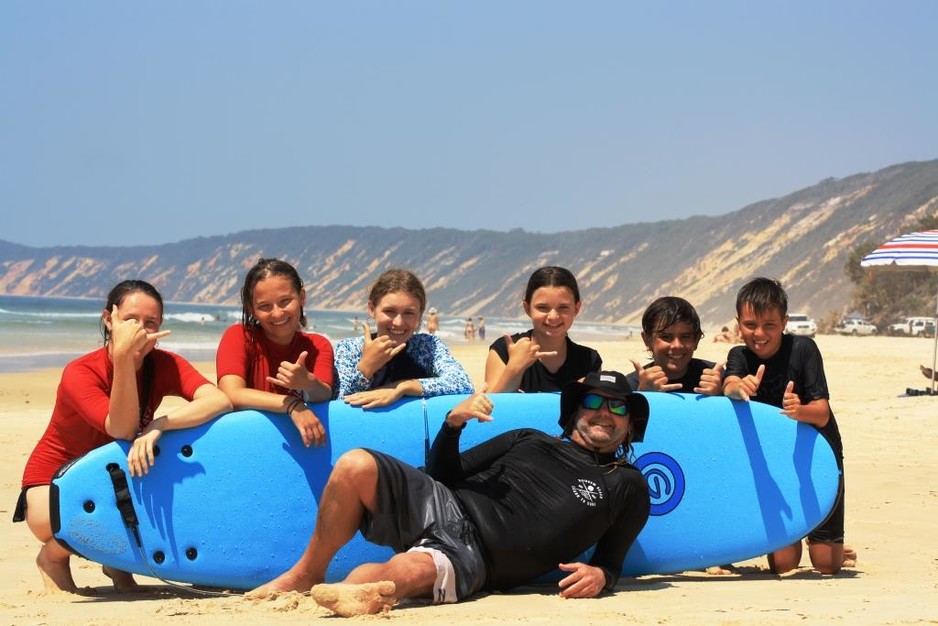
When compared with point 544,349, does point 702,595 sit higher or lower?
lower

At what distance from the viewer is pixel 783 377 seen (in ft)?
13.6

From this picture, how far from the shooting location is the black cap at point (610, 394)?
343cm

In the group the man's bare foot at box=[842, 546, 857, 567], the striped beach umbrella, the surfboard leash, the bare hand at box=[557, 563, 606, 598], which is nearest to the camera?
the bare hand at box=[557, 563, 606, 598]

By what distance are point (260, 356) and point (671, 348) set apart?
5.20ft

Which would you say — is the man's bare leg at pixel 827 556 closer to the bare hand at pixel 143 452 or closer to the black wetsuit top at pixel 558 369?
the black wetsuit top at pixel 558 369

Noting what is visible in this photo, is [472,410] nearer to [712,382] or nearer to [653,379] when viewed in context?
[653,379]

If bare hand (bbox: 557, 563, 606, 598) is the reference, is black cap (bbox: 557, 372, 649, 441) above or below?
above

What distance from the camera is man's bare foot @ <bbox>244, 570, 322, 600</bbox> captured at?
3342 mm

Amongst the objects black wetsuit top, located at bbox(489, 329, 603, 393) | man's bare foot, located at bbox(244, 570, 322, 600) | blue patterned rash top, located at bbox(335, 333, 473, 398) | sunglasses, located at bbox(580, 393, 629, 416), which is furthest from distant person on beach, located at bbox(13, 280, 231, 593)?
sunglasses, located at bbox(580, 393, 629, 416)

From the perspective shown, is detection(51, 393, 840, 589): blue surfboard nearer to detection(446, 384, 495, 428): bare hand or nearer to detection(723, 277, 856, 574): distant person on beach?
detection(723, 277, 856, 574): distant person on beach

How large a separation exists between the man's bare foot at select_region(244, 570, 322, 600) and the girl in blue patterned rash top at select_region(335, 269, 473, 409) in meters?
0.70

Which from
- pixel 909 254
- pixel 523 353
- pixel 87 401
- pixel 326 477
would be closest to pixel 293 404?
pixel 326 477

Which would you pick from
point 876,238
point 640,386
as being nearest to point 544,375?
point 640,386

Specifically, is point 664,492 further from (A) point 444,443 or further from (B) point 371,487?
(B) point 371,487
